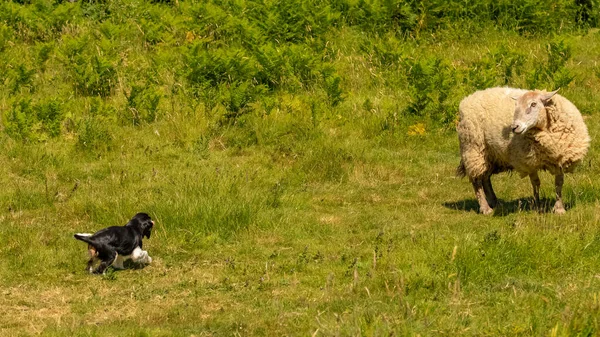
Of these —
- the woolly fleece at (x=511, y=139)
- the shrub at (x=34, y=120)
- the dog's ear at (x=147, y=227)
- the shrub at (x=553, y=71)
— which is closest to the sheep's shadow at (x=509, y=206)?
the woolly fleece at (x=511, y=139)

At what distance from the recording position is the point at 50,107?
50.5 ft

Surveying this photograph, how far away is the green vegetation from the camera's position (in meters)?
9.16

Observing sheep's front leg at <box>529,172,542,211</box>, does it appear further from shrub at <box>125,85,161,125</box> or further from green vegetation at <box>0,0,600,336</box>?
shrub at <box>125,85,161,125</box>

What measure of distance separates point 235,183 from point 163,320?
4.08 m

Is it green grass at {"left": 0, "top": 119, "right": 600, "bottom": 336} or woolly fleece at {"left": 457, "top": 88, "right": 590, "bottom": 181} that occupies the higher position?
woolly fleece at {"left": 457, "top": 88, "right": 590, "bottom": 181}

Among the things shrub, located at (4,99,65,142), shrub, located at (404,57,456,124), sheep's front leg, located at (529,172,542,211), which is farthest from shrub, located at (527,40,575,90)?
shrub, located at (4,99,65,142)

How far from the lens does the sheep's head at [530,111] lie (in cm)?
1173

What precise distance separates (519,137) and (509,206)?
117 cm

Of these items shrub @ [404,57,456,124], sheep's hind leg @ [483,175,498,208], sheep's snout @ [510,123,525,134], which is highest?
sheep's snout @ [510,123,525,134]

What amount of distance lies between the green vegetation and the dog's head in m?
0.33

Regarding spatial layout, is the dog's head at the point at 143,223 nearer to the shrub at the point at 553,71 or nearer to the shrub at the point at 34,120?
the shrub at the point at 34,120

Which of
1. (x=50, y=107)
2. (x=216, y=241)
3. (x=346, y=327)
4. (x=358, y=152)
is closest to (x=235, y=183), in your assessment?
(x=216, y=241)

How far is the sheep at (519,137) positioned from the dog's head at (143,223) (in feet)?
13.3

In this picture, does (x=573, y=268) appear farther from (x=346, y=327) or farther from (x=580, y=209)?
(x=346, y=327)
